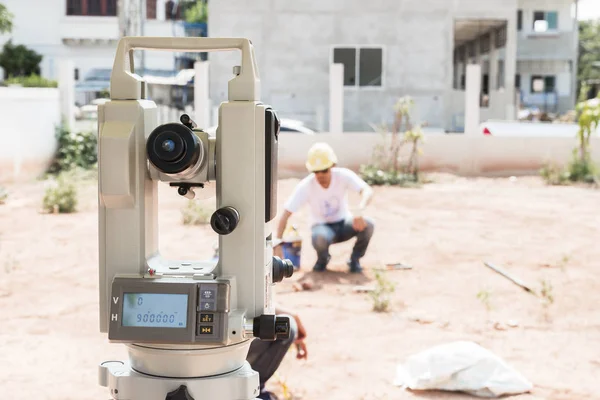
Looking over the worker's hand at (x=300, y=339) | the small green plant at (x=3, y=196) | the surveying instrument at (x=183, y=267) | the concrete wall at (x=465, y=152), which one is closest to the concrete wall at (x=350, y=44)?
the concrete wall at (x=465, y=152)

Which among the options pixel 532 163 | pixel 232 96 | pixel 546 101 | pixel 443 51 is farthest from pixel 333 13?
pixel 232 96

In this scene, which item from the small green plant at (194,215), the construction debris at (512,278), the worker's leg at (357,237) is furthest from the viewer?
the small green plant at (194,215)

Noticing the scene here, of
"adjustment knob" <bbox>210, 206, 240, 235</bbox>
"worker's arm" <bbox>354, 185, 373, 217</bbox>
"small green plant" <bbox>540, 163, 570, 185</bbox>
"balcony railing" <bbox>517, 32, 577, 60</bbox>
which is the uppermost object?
"balcony railing" <bbox>517, 32, 577, 60</bbox>

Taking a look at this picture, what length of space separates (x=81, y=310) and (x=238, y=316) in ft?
14.3

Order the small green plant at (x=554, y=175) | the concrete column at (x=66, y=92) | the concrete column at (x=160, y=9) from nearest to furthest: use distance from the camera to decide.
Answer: the small green plant at (x=554, y=175), the concrete column at (x=66, y=92), the concrete column at (x=160, y=9)

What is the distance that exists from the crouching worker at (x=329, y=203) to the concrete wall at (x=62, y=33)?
77.3ft

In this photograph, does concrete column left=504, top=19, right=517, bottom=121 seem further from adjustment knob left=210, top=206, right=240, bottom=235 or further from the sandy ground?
adjustment knob left=210, top=206, right=240, bottom=235

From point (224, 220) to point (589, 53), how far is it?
42446mm

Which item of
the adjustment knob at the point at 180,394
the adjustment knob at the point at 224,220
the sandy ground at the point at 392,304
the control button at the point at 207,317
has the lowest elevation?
the sandy ground at the point at 392,304

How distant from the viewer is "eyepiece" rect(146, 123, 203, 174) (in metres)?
2.04

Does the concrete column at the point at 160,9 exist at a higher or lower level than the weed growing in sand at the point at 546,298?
higher

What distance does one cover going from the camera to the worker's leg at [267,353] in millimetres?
3918

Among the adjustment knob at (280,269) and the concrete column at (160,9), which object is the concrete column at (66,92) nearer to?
the adjustment knob at (280,269)

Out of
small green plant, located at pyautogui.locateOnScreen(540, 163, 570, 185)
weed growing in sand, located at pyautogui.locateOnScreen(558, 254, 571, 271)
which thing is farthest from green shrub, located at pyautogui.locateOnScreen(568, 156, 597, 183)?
weed growing in sand, located at pyautogui.locateOnScreen(558, 254, 571, 271)
